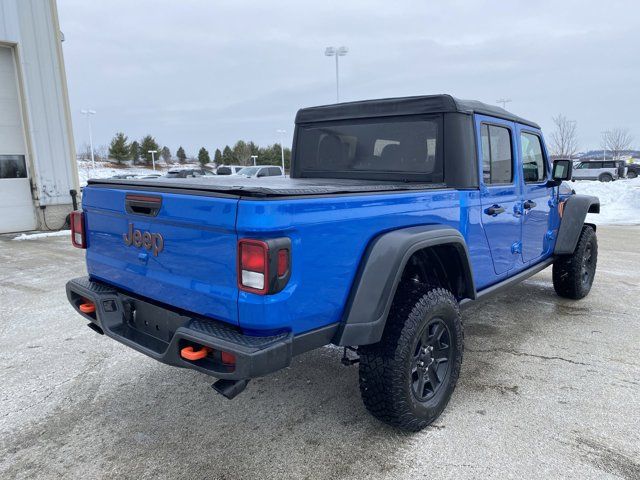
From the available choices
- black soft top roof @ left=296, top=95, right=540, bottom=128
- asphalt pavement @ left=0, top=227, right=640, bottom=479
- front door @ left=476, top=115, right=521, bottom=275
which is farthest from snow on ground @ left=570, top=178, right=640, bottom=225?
black soft top roof @ left=296, top=95, right=540, bottom=128

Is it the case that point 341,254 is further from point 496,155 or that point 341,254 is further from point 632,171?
point 632,171

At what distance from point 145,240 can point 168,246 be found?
0.76 feet

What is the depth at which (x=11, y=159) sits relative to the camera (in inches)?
425

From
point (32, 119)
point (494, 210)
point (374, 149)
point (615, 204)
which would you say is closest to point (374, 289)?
point (494, 210)

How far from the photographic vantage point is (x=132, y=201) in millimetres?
2611

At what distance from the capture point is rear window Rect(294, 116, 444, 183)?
3441 millimetres

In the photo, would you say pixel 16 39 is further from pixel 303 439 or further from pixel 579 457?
pixel 579 457

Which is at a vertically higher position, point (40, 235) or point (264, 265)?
point (264, 265)

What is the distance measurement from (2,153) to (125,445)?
10.4 meters

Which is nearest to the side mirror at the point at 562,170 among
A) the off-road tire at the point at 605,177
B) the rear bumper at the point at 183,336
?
the rear bumper at the point at 183,336

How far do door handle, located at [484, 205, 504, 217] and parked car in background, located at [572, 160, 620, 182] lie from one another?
31504 millimetres

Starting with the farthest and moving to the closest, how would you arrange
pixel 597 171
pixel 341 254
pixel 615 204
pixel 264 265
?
pixel 597 171
pixel 615 204
pixel 341 254
pixel 264 265

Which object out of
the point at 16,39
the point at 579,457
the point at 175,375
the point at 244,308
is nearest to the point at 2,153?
the point at 16,39

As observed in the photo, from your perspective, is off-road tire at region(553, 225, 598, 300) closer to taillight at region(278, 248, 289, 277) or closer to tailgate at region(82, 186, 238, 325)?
taillight at region(278, 248, 289, 277)
